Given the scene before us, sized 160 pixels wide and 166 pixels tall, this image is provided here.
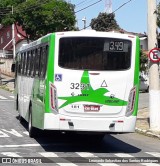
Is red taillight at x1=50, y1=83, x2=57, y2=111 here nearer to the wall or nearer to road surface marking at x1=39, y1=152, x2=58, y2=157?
road surface marking at x1=39, y1=152, x2=58, y2=157

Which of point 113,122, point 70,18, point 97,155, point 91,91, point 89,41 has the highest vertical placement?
point 70,18

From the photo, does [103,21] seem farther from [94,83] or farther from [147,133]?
[94,83]

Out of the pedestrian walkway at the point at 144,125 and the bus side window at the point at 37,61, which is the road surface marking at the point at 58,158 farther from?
the pedestrian walkway at the point at 144,125

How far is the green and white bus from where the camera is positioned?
37.9 ft

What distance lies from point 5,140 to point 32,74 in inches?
86.9

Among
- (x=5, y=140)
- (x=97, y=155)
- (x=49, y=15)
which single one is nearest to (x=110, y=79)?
(x=97, y=155)

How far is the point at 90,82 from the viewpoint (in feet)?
38.2

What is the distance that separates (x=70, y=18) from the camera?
4959 centimetres

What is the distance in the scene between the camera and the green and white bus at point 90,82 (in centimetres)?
1156

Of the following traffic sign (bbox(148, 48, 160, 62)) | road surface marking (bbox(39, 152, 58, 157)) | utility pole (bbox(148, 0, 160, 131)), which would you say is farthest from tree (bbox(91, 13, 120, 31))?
road surface marking (bbox(39, 152, 58, 157))

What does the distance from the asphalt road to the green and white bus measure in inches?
24.8

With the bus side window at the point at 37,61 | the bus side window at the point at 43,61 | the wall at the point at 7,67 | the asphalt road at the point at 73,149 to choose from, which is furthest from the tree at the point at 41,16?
the bus side window at the point at 43,61

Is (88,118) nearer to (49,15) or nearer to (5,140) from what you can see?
(5,140)

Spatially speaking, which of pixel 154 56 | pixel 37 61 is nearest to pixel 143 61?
pixel 154 56
